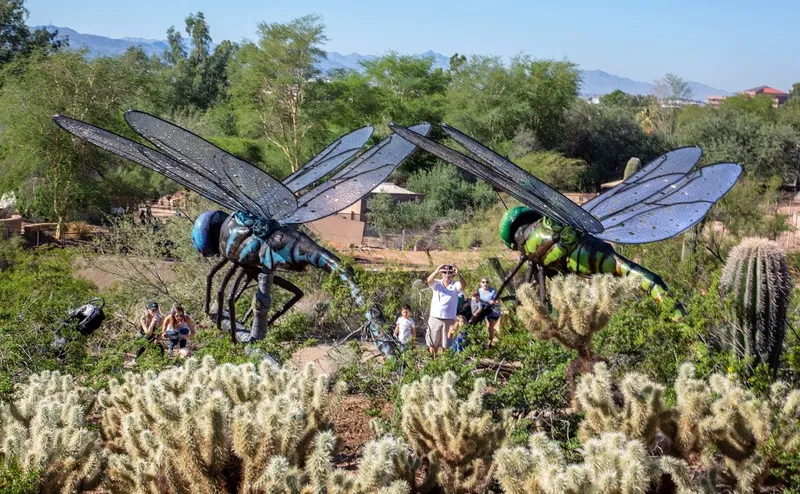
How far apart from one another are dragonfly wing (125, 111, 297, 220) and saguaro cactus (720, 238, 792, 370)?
4.19 metres

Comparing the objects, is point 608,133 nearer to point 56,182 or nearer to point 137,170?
point 137,170

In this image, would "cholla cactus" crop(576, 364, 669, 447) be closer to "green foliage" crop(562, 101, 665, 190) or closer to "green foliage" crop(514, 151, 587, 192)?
"green foliage" crop(514, 151, 587, 192)

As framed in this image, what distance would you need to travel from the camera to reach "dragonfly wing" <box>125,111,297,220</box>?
26.0ft

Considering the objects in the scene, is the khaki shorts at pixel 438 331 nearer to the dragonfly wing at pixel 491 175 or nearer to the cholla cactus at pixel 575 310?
the dragonfly wing at pixel 491 175

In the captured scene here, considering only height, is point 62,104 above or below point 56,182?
above

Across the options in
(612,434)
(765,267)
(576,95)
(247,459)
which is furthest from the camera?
(576,95)

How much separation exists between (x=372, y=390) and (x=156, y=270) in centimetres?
758

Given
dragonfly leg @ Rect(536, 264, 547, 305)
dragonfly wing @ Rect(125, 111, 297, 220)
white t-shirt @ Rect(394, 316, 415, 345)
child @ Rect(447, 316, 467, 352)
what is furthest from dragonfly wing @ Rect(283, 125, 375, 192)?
dragonfly leg @ Rect(536, 264, 547, 305)

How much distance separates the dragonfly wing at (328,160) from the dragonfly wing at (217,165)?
3.31 ft

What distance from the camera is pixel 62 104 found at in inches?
1065

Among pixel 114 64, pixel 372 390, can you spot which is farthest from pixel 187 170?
pixel 114 64

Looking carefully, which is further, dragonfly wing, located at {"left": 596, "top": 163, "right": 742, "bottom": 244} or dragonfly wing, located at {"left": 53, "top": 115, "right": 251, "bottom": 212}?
dragonfly wing, located at {"left": 596, "top": 163, "right": 742, "bottom": 244}

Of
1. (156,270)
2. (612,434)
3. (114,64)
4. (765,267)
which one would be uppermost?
(114,64)

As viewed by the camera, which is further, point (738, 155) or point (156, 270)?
point (738, 155)
